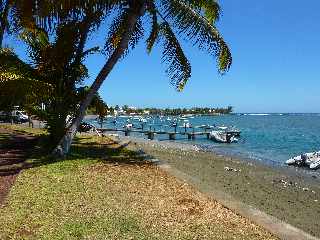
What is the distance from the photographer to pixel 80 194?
11000mm

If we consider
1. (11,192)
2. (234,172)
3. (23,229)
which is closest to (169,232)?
(23,229)

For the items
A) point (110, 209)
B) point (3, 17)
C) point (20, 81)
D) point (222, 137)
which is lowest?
point (222, 137)

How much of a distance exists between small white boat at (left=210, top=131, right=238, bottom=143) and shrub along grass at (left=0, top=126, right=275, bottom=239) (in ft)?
135

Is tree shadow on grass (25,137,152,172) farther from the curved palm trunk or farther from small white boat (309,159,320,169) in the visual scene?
small white boat (309,159,320,169)

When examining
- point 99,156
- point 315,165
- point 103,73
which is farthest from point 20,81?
point 315,165

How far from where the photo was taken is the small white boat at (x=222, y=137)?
55.5m

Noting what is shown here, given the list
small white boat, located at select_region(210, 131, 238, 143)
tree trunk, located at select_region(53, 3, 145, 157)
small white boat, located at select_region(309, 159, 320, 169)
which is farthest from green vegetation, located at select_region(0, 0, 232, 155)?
small white boat, located at select_region(210, 131, 238, 143)

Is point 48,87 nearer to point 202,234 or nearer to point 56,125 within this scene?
point 56,125

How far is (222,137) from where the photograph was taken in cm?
5581

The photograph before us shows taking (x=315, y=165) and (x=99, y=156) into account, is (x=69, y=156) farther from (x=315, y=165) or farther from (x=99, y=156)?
(x=315, y=165)

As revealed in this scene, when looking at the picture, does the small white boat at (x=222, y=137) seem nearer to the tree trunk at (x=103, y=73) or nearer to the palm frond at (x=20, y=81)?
the palm frond at (x=20, y=81)

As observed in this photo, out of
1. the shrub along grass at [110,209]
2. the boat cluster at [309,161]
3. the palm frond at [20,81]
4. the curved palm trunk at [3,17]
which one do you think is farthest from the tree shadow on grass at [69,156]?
the boat cluster at [309,161]

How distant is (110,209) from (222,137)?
46674 mm

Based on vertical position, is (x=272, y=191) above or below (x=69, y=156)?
below
